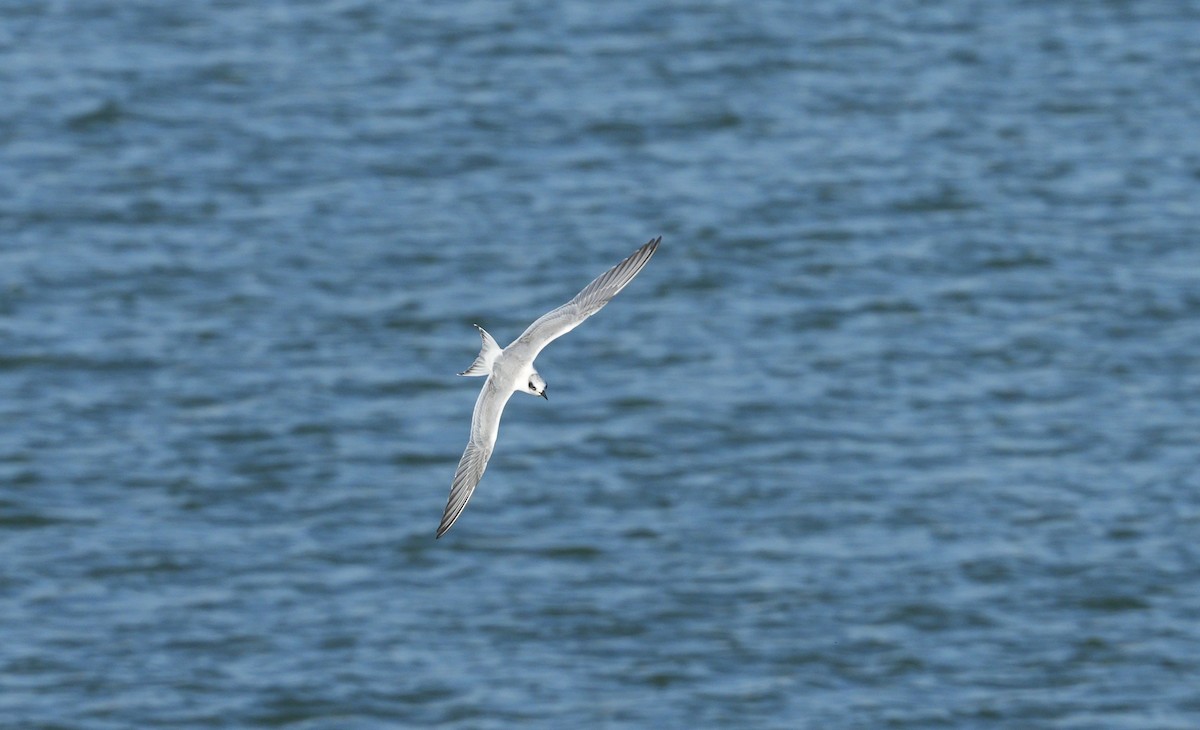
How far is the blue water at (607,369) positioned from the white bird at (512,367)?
12817 millimetres

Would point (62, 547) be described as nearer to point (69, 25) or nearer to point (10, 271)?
point (10, 271)

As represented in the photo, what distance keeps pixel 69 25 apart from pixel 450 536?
21.0 metres

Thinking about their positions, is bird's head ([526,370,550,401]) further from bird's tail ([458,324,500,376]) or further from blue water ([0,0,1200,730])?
blue water ([0,0,1200,730])

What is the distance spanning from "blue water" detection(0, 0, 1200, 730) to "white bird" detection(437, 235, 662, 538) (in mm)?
12817

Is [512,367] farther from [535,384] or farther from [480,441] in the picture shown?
[480,441]

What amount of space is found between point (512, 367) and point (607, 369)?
19673 mm

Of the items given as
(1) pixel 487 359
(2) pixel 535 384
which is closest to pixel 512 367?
(2) pixel 535 384

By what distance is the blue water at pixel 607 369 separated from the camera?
79.4 feet

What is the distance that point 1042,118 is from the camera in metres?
38.5

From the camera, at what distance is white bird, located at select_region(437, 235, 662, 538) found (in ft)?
34.5

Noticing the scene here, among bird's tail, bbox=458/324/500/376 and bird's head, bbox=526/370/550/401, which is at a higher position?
bird's tail, bbox=458/324/500/376

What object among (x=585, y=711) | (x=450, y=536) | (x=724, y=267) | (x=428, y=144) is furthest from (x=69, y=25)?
(x=585, y=711)

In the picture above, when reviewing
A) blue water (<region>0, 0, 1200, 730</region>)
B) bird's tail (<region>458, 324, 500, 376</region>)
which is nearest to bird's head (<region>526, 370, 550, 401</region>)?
bird's tail (<region>458, 324, 500, 376</region>)

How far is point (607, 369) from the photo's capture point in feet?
99.6
